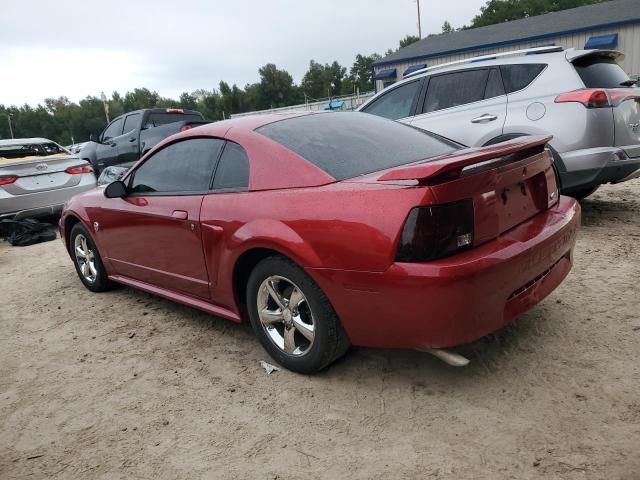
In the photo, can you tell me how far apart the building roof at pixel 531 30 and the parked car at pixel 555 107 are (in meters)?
20.0

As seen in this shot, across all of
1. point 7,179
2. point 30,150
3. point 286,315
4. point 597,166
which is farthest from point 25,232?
point 597,166

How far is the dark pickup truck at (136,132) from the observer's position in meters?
10.2

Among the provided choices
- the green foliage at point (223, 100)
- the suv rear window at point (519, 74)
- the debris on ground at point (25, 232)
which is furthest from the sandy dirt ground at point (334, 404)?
the green foliage at point (223, 100)

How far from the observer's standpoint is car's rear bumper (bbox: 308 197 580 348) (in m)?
2.13

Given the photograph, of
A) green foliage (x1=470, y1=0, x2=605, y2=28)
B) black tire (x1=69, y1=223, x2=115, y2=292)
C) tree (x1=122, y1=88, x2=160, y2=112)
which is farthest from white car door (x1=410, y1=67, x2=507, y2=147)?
tree (x1=122, y1=88, x2=160, y2=112)

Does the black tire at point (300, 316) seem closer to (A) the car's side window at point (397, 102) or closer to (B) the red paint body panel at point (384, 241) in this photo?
(B) the red paint body panel at point (384, 241)

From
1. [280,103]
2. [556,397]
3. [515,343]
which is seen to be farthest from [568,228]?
[280,103]

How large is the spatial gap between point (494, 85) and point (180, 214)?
12.1 feet

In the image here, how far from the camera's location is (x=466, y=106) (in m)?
5.39

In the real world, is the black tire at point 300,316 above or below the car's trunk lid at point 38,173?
below

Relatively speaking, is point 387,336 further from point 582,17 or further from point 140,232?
point 582,17

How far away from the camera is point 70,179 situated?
7.91m

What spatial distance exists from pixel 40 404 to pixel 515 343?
107 inches

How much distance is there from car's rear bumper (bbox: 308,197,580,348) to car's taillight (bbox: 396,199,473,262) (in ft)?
0.14
